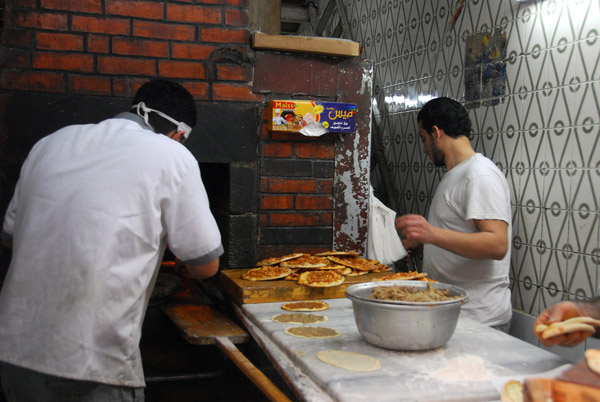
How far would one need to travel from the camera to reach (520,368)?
1867 millimetres

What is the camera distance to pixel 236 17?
3.24 meters

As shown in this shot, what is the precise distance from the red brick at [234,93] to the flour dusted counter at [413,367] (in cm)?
143

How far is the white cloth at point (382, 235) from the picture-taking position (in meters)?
3.47

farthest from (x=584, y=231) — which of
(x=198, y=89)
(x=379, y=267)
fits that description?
(x=198, y=89)

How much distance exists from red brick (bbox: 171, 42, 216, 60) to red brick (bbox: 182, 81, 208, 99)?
5.7 inches

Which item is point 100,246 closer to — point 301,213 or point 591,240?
point 301,213

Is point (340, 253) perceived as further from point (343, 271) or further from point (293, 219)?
point (293, 219)

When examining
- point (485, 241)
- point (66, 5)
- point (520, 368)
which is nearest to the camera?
point (520, 368)

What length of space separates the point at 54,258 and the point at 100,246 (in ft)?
0.53

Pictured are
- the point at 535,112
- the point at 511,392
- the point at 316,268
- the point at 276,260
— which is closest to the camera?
the point at 511,392

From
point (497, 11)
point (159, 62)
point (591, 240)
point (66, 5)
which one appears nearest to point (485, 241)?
point (591, 240)

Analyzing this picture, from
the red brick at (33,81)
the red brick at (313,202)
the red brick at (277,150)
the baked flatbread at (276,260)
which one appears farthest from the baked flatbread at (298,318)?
the red brick at (33,81)

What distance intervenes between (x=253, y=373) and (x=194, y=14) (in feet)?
6.68

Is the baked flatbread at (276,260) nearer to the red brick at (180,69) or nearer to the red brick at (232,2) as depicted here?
the red brick at (180,69)
